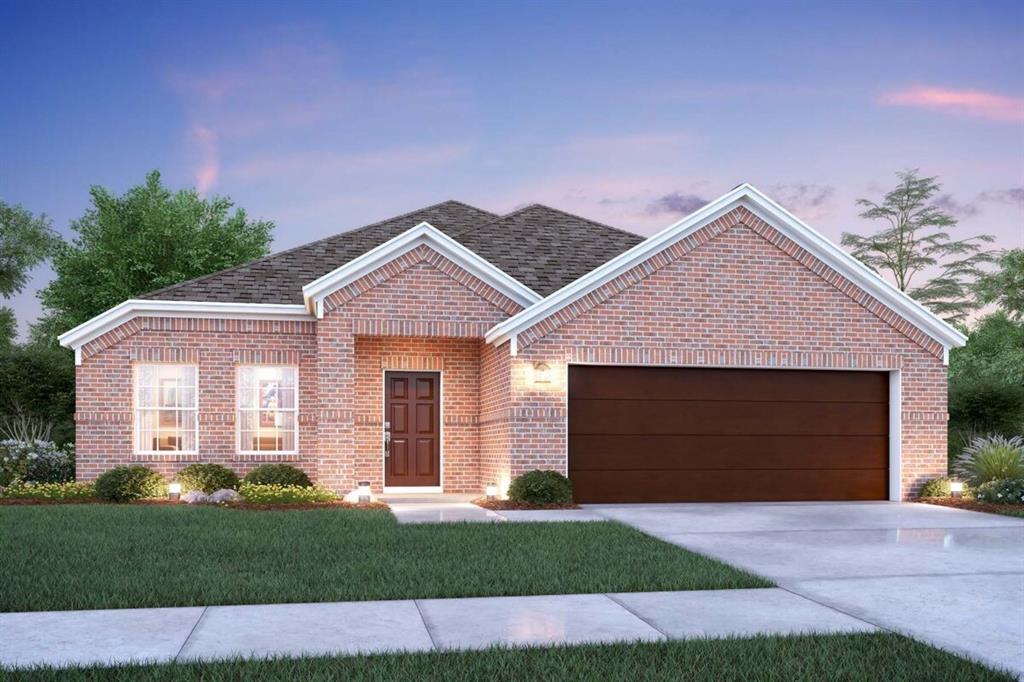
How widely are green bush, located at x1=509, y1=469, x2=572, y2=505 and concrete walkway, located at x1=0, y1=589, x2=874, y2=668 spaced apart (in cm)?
734

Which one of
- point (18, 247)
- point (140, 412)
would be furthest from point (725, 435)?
point (18, 247)

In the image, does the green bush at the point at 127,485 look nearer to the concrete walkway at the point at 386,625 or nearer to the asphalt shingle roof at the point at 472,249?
the asphalt shingle roof at the point at 472,249

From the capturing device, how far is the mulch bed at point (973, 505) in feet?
49.6

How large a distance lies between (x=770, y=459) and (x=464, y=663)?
1231 centimetres

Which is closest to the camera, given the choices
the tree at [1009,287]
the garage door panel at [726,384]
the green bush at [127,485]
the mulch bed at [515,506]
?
the mulch bed at [515,506]

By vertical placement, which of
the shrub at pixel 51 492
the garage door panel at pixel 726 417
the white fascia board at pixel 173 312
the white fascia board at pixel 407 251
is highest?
A: the white fascia board at pixel 407 251

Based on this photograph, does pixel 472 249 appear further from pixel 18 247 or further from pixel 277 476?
pixel 18 247

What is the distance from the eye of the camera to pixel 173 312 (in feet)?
58.3

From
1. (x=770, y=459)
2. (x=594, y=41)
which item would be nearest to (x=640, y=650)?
(x=770, y=459)

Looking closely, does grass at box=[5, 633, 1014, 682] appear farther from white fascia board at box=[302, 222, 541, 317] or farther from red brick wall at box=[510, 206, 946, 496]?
white fascia board at box=[302, 222, 541, 317]

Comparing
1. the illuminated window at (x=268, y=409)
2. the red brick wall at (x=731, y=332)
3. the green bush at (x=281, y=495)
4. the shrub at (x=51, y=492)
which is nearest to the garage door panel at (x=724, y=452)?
the red brick wall at (x=731, y=332)

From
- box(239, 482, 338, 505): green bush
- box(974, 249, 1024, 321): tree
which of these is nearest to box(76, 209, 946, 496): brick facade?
box(239, 482, 338, 505): green bush

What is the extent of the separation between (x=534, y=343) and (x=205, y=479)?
619 cm

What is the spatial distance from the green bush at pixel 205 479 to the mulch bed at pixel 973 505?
39.6 ft
